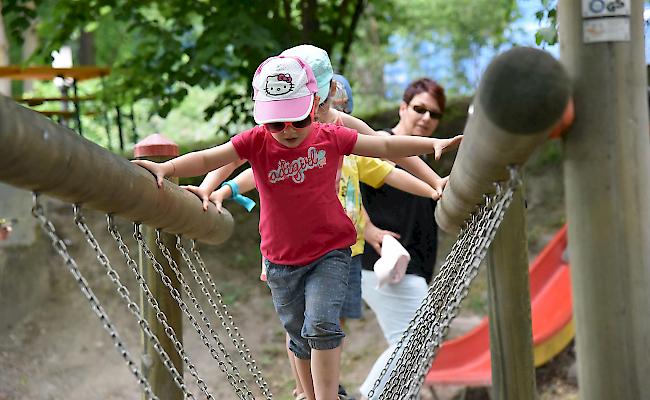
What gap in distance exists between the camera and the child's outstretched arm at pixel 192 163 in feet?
8.44

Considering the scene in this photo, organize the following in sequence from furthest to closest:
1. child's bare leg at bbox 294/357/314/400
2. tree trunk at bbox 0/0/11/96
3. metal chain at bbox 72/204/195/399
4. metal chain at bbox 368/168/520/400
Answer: tree trunk at bbox 0/0/11/96 < child's bare leg at bbox 294/357/314/400 < metal chain at bbox 72/204/195/399 < metal chain at bbox 368/168/520/400

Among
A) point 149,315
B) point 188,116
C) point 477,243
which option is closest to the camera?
point 477,243

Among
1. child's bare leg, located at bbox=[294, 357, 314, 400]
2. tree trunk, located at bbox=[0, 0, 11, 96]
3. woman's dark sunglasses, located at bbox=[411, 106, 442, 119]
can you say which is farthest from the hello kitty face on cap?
tree trunk, located at bbox=[0, 0, 11, 96]

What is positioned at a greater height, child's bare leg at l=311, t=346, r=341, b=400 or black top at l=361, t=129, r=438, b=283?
black top at l=361, t=129, r=438, b=283

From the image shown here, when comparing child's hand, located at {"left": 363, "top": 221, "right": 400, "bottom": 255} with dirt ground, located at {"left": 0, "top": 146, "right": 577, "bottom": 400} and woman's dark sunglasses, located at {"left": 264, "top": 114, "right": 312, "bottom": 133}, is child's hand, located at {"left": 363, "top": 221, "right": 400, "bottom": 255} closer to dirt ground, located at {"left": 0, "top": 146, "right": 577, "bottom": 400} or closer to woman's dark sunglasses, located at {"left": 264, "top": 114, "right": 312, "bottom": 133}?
woman's dark sunglasses, located at {"left": 264, "top": 114, "right": 312, "bottom": 133}

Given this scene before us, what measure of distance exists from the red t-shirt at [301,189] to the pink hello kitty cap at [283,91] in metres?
0.13

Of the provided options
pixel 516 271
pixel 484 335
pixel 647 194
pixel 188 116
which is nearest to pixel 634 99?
pixel 647 194

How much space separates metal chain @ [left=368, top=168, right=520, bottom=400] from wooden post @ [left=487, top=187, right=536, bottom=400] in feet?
0.38

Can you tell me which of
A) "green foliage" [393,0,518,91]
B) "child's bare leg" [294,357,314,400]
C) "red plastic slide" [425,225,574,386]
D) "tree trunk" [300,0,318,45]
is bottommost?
"red plastic slide" [425,225,574,386]

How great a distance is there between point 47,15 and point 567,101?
6.26 m

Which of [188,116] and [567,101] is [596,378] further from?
[188,116]

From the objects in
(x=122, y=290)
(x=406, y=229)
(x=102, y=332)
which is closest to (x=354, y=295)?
(x=406, y=229)

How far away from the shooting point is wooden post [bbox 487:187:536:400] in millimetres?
2656

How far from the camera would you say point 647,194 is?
5.57ft
